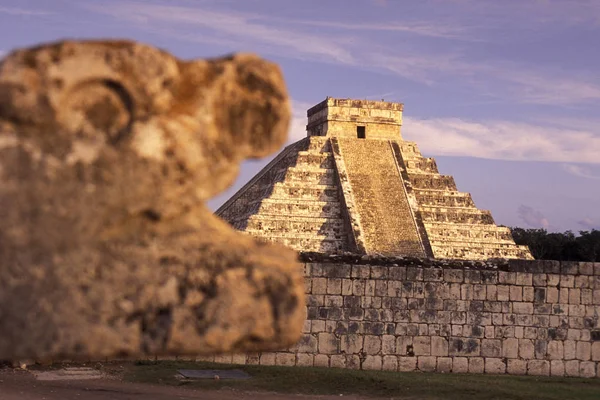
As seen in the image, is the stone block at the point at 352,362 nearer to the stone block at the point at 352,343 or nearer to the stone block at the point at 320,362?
the stone block at the point at 352,343

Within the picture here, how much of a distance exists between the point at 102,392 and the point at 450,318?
532 centimetres

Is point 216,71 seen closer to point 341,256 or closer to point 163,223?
point 163,223

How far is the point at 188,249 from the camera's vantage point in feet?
10.1

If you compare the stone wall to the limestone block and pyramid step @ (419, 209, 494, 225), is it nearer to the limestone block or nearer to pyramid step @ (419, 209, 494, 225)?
the limestone block

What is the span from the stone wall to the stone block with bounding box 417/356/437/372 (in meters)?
0.01

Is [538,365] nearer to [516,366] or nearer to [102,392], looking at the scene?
[516,366]

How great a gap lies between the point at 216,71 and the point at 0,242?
0.82 m

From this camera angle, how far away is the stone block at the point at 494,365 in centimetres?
1559

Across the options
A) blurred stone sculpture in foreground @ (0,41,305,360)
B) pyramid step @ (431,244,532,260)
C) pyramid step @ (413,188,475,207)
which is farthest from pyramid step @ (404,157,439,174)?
blurred stone sculpture in foreground @ (0,41,305,360)

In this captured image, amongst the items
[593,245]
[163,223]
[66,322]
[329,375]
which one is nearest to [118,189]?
[163,223]

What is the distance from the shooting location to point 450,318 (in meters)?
15.6

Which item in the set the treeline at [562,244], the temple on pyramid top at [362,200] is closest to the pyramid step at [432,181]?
the temple on pyramid top at [362,200]

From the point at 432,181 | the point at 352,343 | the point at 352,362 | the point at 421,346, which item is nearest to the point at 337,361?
the point at 352,362

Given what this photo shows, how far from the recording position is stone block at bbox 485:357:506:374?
15.6 metres
